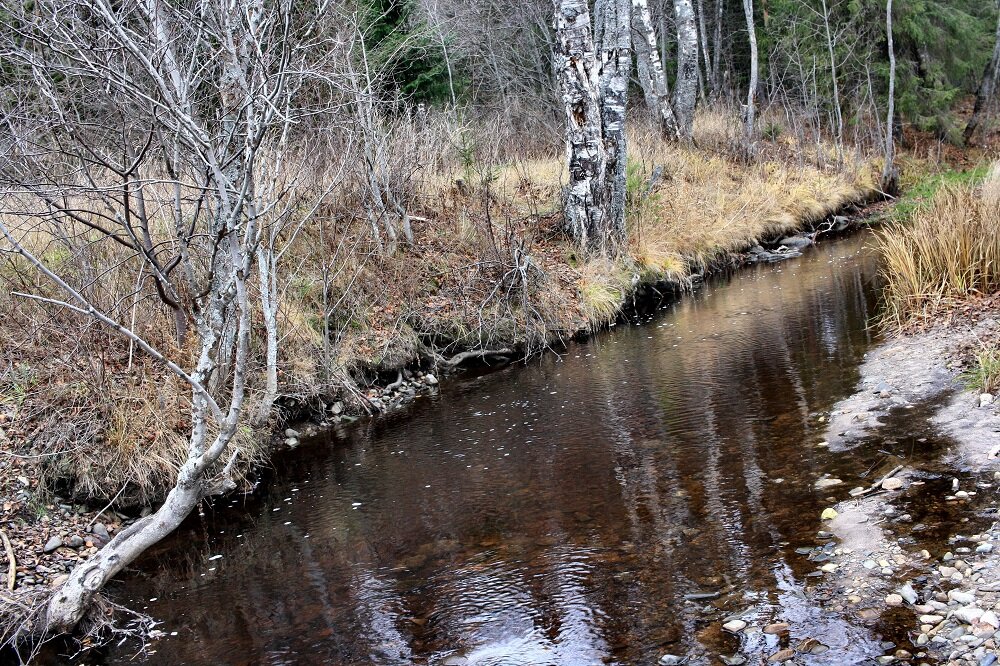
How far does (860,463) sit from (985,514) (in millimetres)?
1091

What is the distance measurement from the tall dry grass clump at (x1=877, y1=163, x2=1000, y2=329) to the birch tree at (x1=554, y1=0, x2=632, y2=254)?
4.73 m

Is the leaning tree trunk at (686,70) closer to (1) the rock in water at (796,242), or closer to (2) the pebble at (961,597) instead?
(1) the rock in water at (796,242)

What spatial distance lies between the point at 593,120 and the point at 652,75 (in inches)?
291

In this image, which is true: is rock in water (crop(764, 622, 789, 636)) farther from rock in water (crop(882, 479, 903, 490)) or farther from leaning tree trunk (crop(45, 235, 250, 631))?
leaning tree trunk (crop(45, 235, 250, 631))

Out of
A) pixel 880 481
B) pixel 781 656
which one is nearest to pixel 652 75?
pixel 880 481

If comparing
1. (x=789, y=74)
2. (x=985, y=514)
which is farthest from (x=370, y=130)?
(x=789, y=74)

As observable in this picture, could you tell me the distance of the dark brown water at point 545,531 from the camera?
13.4 feet

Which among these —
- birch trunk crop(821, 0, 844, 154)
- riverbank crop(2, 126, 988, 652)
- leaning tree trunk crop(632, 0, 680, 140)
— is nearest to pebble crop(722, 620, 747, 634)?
riverbank crop(2, 126, 988, 652)

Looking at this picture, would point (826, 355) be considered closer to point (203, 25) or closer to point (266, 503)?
point (266, 503)

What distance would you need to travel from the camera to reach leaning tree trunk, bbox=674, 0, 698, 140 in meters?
18.6

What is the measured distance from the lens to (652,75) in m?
18.7

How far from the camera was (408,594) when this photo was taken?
4.75 meters

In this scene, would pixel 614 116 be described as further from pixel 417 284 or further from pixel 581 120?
pixel 417 284

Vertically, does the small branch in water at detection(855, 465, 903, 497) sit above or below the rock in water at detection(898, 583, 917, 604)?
below
